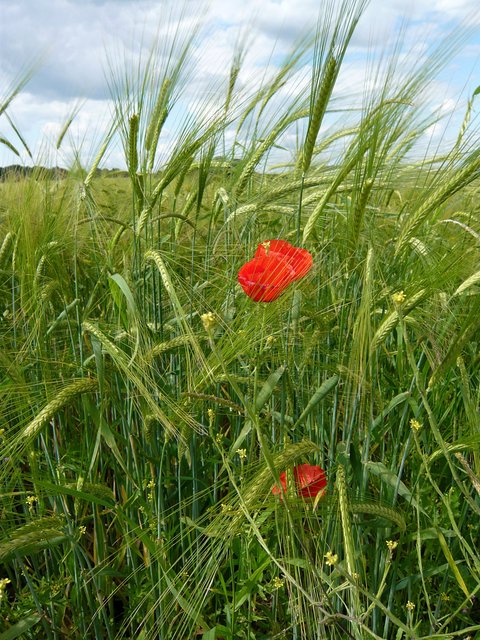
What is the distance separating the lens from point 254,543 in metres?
1.34

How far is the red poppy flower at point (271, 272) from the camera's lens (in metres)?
1.09

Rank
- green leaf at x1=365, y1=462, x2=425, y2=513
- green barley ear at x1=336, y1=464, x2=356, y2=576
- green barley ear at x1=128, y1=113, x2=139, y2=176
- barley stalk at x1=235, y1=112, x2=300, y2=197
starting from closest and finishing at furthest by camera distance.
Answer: green barley ear at x1=336, y1=464, x2=356, y2=576 < green leaf at x1=365, y1=462, x2=425, y2=513 < green barley ear at x1=128, y1=113, x2=139, y2=176 < barley stalk at x1=235, y1=112, x2=300, y2=197

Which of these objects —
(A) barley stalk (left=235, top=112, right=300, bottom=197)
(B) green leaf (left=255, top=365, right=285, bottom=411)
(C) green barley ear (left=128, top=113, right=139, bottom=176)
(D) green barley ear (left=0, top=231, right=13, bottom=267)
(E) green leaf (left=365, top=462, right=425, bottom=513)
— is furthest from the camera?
(D) green barley ear (left=0, top=231, right=13, bottom=267)

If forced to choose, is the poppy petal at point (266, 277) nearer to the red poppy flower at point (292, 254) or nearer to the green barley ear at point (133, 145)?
A: the red poppy flower at point (292, 254)

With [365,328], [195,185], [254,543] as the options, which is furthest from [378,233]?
[254,543]

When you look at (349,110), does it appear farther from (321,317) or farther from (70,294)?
(70,294)

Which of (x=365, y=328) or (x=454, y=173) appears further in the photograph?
(x=454, y=173)

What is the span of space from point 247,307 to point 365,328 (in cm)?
25

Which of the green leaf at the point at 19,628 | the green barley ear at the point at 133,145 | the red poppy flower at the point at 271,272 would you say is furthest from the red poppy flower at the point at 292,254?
the green leaf at the point at 19,628

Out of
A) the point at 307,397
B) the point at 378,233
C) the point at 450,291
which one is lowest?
the point at 307,397

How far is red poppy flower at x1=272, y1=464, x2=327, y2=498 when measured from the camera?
1.10 meters

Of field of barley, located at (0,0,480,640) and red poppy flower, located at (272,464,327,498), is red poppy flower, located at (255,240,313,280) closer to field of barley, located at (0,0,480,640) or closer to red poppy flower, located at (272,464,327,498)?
field of barley, located at (0,0,480,640)

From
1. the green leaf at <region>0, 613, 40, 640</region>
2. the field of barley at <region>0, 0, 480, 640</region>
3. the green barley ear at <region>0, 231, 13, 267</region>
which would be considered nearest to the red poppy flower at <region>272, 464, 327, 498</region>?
the field of barley at <region>0, 0, 480, 640</region>

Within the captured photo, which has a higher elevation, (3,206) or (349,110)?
(349,110)
